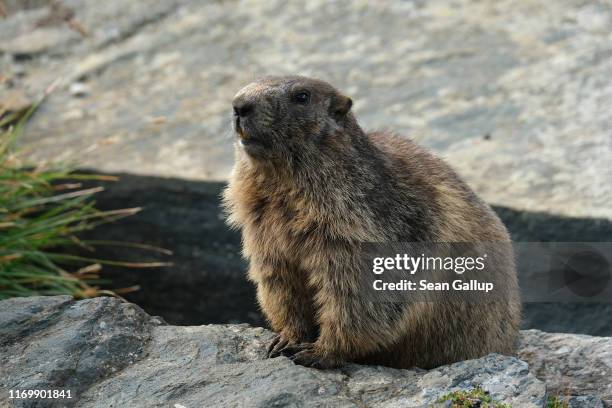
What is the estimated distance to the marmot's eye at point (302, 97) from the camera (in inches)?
210

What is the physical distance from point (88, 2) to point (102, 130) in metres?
3.58

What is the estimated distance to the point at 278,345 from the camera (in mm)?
5320

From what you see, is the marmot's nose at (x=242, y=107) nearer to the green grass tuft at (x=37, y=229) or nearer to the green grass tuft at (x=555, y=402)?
the green grass tuft at (x=555, y=402)

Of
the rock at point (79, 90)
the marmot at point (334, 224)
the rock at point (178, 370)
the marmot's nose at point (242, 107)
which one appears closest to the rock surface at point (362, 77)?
the rock at point (79, 90)

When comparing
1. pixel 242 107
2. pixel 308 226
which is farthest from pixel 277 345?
pixel 242 107

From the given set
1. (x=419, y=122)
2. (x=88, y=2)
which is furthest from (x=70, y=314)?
(x=88, y=2)

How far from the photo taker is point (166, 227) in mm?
8758

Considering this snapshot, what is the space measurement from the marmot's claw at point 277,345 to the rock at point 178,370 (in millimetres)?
70

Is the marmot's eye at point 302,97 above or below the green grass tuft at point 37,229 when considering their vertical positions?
above

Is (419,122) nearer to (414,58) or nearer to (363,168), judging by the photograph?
(414,58)

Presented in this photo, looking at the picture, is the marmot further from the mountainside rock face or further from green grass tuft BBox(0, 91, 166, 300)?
green grass tuft BBox(0, 91, 166, 300)

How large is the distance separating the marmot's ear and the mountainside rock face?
1.41 meters

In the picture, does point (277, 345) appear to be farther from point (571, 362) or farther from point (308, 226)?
point (571, 362)

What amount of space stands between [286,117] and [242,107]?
284 millimetres
